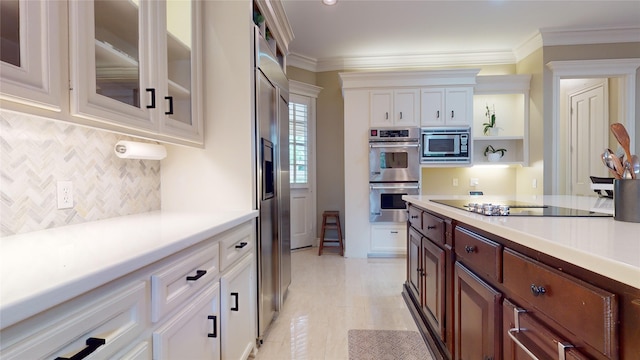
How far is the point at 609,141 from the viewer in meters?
3.99

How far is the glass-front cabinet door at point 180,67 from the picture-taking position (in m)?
1.42

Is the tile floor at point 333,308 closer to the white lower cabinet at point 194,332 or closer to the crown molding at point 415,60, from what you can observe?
the white lower cabinet at point 194,332

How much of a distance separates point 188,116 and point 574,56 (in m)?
4.83

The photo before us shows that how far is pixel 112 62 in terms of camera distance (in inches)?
44.2

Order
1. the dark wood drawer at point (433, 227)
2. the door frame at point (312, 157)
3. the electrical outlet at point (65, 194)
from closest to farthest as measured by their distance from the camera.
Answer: the electrical outlet at point (65, 194) < the dark wood drawer at point (433, 227) < the door frame at point (312, 157)

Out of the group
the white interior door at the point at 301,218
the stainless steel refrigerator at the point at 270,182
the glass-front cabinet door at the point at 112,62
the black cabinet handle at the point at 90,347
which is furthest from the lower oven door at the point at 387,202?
the black cabinet handle at the point at 90,347

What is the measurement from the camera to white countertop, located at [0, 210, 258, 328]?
54 centimetres

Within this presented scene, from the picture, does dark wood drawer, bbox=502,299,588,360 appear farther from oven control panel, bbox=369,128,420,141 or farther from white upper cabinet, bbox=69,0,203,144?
oven control panel, bbox=369,128,420,141

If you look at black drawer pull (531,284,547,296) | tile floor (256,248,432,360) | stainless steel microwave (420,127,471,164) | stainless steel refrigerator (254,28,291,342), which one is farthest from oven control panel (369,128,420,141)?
black drawer pull (531,284,547,296)

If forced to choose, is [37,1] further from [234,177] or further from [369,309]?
[369,309]

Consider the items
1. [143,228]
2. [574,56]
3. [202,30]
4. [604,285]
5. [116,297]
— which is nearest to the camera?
[604,285]

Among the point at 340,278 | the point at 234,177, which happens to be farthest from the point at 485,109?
the point at 234,177

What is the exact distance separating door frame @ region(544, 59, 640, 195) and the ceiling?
0.35m

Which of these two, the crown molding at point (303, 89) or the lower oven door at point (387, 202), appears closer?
the lower oven door at point (387, 202)
